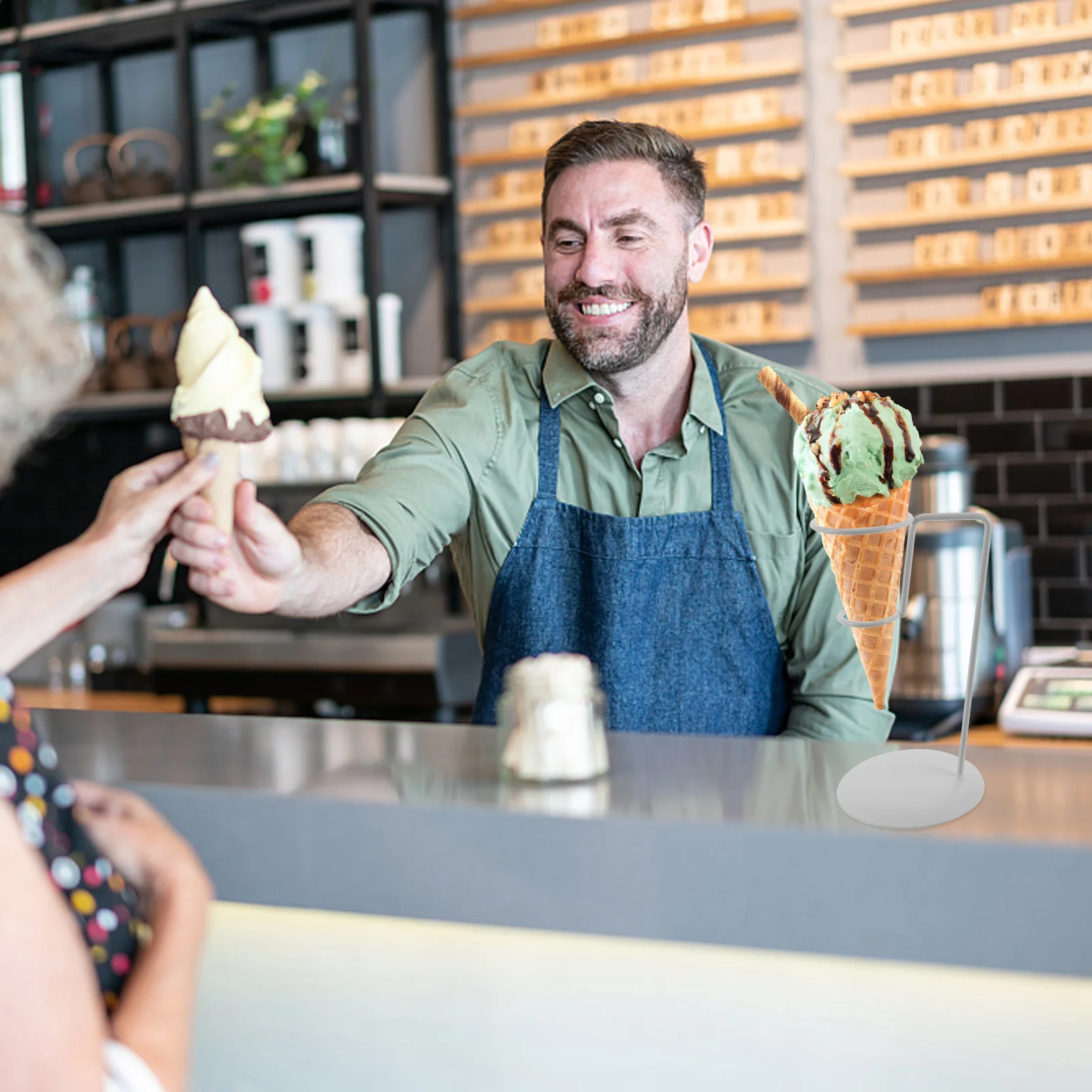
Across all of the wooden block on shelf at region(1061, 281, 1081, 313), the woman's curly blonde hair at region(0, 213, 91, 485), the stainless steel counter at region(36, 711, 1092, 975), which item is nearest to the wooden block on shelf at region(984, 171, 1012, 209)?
the wooden block on shelf at region(1061, 281, 1081, 313)

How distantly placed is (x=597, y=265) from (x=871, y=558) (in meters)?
0.78

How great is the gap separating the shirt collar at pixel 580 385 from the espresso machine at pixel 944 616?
0.93 meters

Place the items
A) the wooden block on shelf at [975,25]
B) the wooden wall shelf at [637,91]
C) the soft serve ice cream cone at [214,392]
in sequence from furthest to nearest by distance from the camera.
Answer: the wooden wall shelf at [637,91] → the wooden block on shelf at [975,25] → the soft serve ice cream cone at [214,392]

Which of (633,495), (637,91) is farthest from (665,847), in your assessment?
(637,91)

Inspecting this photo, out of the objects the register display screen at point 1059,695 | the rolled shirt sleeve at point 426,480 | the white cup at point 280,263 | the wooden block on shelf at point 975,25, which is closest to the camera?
the rolled shirt sleeve at point 426,480

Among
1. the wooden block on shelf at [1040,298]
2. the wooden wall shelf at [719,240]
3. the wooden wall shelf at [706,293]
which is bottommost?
the wooden block on shelf at [1040,298]

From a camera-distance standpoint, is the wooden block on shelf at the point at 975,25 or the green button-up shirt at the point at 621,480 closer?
the green button-up shirt at the point at 621,480

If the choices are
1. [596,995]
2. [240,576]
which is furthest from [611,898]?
[240,576]

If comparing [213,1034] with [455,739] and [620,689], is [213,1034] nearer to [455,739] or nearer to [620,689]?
[455,739]

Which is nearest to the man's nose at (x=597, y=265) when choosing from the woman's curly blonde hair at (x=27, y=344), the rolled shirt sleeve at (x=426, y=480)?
the rolled shirt sleeve at (x=426, y=480)

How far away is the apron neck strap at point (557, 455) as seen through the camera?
1.97m

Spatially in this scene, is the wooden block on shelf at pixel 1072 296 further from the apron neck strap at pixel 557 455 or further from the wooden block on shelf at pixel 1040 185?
the apron neck strap at pixel 557 455

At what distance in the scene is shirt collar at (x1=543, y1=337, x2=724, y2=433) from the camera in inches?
78.4

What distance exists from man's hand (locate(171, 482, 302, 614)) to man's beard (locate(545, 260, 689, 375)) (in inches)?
22.5
